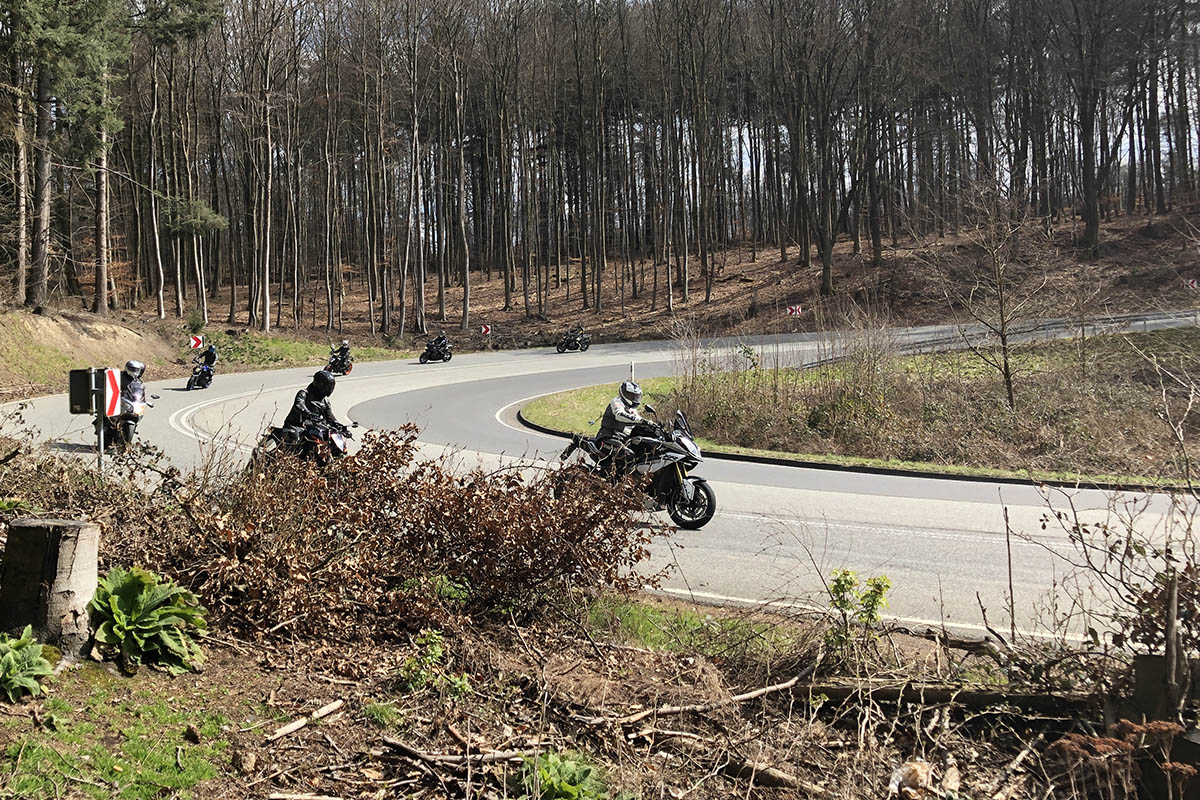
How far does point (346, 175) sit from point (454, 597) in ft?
185

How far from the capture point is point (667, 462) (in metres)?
9.43

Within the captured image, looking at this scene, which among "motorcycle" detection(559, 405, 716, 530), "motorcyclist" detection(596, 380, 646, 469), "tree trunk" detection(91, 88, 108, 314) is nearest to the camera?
"motorcycle" detection(559, 405, 716, 530)

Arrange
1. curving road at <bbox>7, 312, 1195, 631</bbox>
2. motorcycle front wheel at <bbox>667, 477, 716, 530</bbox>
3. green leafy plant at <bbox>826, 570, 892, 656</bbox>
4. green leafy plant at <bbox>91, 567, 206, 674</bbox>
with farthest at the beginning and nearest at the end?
1. motorcycle front wheel at <bbox>667, 477, 716, 530</bbox>
2. curving road at <bbox>7, 312, 1195, 631</bbox>
3. green leafy plant at <bbox>826, 570, 892, 656</bbox>
4. green leafy plant at <bbox>91, 567, 206, 674</bbox>

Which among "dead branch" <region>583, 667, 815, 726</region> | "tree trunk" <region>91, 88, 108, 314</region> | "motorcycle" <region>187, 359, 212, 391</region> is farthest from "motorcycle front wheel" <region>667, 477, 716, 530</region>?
"tree trunk" <region>91, 88, 108, 314</region>

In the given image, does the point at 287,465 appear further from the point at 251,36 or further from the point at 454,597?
the point at 251,36

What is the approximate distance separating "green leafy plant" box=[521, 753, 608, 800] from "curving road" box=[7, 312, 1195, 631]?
228 centimetres

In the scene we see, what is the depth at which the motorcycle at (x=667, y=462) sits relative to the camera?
30.8ft

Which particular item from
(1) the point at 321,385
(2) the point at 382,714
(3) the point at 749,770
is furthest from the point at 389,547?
(1) the point at 321,385

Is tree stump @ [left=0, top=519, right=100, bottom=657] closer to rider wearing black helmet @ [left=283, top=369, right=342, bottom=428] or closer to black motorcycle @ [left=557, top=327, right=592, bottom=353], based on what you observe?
rider wearing black helmet @ [left=283, top=369, right=342, bottom=428]

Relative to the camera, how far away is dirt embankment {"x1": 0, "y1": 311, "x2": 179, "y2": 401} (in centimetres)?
2506

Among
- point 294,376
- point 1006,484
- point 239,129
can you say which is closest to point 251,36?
point 239,129

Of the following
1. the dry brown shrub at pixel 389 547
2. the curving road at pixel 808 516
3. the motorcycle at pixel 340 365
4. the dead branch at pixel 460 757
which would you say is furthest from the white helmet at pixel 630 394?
the motorcycle at pixel 340 365

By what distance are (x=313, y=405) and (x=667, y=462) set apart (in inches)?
159

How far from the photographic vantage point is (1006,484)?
13.7 meters
